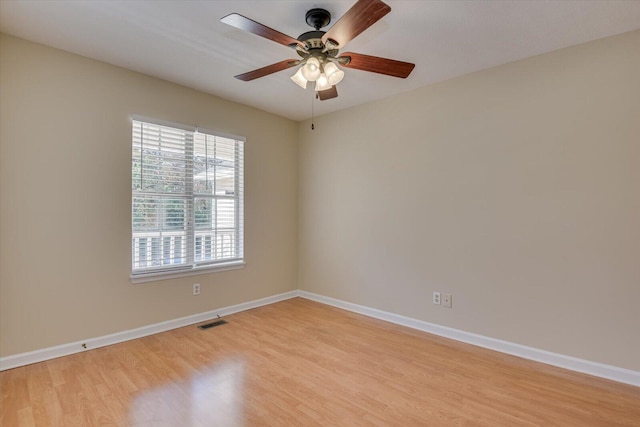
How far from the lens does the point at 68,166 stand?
8.68 feet

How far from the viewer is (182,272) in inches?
131

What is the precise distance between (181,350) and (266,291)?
153 cm

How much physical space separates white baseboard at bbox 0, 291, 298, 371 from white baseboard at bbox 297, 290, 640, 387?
1.54 m

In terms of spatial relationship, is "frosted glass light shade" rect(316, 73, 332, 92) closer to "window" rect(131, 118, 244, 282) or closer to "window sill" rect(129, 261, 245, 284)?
"window" rect(131, 118, 244, 282)

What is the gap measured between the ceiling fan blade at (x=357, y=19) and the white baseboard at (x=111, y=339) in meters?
3.03

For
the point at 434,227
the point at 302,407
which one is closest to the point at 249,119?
the point at 434,227

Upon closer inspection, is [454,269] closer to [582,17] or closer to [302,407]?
[302,407]

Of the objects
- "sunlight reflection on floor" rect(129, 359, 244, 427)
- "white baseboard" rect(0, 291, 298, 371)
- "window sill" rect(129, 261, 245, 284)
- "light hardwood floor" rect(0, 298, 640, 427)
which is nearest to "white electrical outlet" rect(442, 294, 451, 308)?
"light hardwood floor" rect(0, 298, 640, 427)

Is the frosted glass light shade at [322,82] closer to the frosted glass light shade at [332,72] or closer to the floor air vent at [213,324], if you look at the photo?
the frosted glass light shade at [332,72]

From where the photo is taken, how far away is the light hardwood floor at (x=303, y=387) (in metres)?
1.86

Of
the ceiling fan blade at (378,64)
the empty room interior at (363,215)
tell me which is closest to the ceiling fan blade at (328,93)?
the empty room interior at (363,215)

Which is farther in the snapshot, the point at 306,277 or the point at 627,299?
the point at 306,277

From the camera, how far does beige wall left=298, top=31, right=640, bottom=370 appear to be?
231cm

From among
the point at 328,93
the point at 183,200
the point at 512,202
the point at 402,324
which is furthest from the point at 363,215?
the point at 183,200
